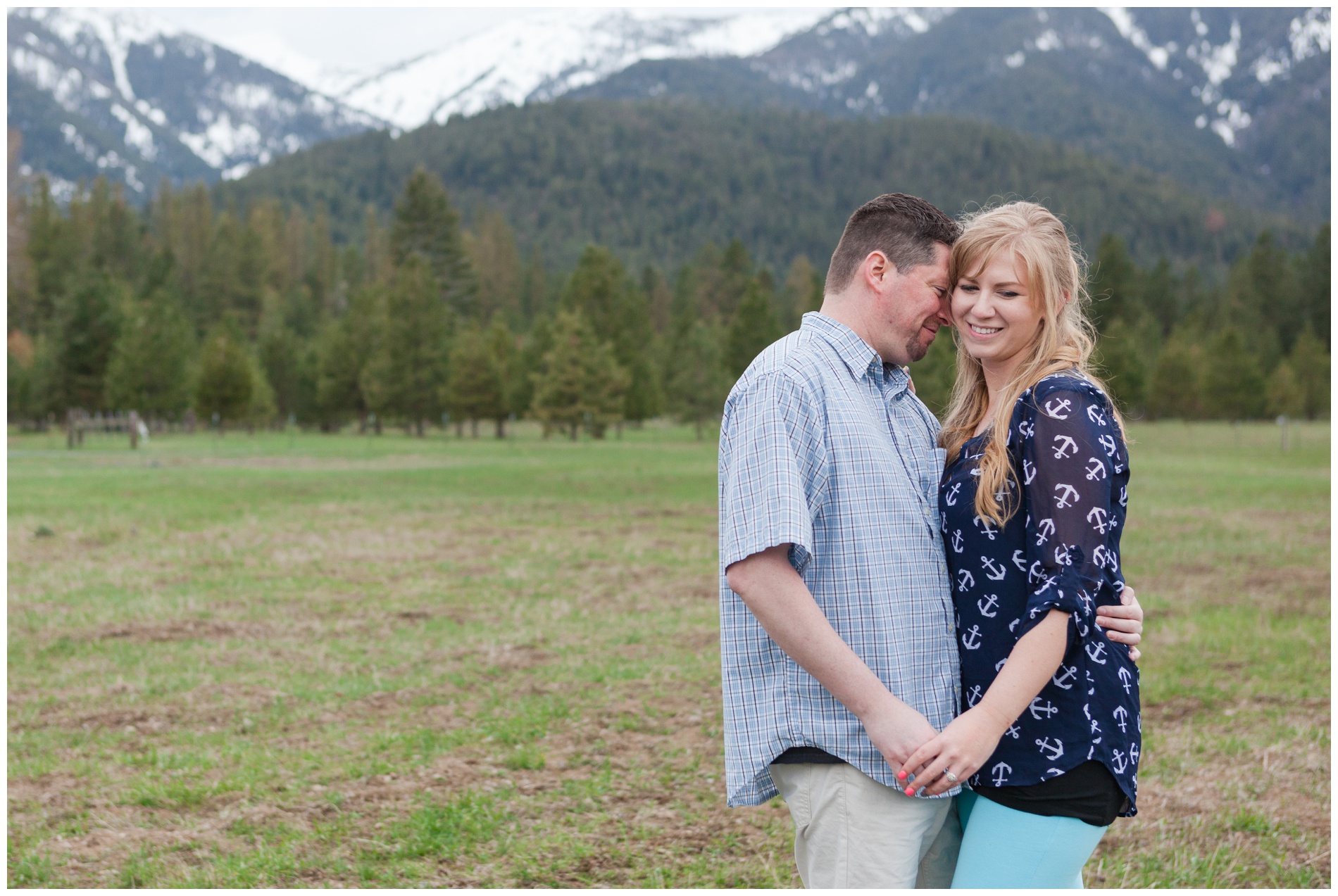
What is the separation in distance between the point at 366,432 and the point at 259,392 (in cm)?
728

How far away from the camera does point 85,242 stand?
288ft

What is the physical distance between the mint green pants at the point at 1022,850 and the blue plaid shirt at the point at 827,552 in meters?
0.26

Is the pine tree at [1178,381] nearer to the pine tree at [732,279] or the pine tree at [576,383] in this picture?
the pine tree at [732,279]

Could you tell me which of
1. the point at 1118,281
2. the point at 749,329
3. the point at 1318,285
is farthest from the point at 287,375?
the point at 1318,285

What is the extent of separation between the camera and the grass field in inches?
208

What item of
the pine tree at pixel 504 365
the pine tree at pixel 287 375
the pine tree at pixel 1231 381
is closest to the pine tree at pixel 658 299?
the pine tree at pixel 504 365

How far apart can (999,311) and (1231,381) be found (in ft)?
229

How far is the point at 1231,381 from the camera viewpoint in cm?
6400

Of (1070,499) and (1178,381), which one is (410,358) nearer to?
(1178,381)

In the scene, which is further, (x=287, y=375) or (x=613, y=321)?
(x=287, y=375)

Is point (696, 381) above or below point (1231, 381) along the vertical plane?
below

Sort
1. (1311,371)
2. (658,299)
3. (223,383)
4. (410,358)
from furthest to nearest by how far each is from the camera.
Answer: (658,299) → (1311,371) → (410,358) → (223,383)

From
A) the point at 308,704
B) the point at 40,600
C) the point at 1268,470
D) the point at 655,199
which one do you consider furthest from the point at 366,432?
the point at 655,199

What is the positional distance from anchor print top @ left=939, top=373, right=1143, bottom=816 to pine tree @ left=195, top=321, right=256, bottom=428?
59136 mm
